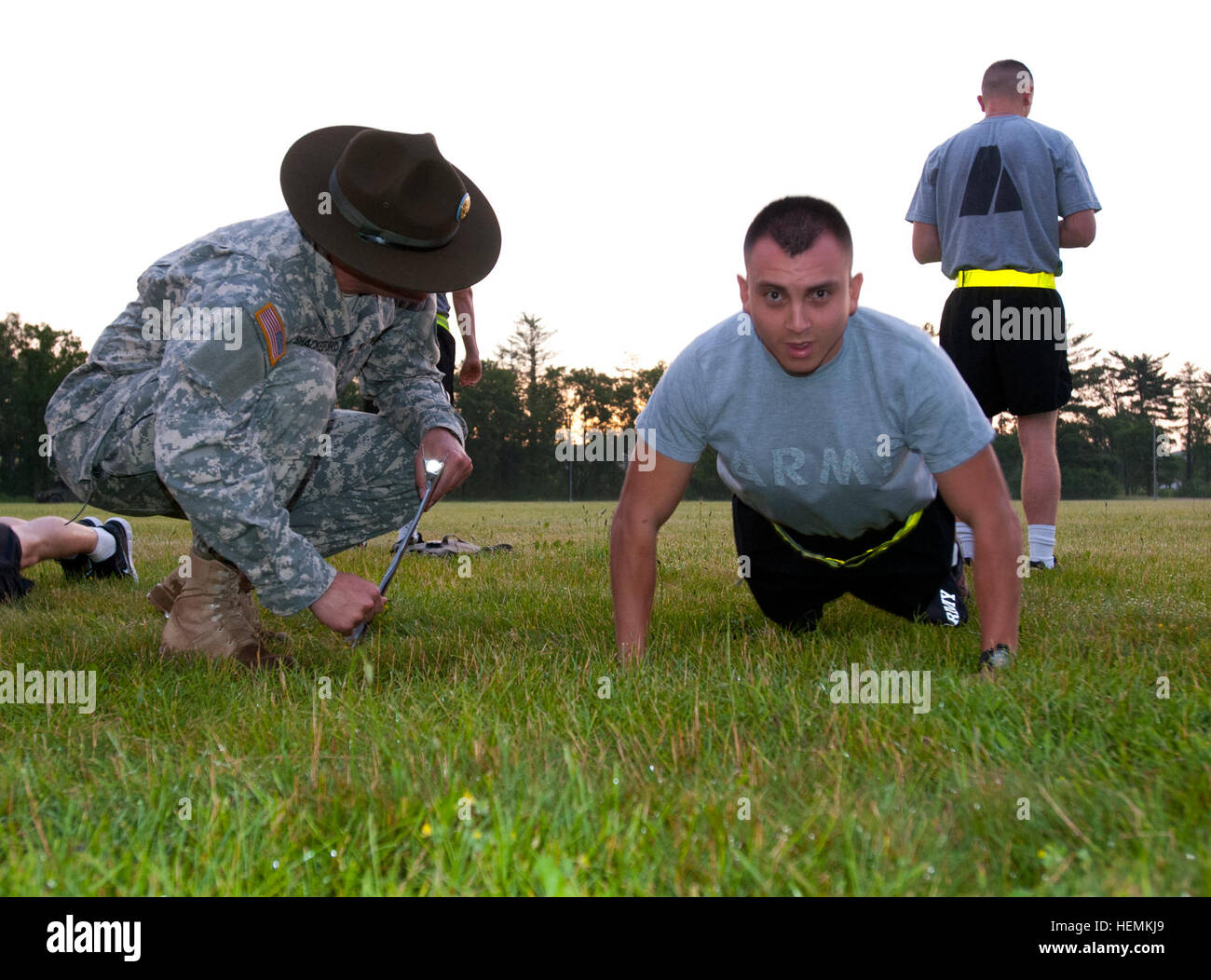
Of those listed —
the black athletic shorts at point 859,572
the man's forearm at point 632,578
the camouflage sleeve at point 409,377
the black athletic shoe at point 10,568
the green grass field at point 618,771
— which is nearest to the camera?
the green grass field at point 618,771

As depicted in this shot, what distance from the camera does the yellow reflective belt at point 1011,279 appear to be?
5.36m

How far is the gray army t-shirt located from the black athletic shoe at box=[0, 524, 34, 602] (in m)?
3.65

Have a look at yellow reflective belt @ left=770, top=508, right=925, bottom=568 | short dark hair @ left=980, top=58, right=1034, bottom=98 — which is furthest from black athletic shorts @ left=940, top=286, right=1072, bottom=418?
yellow reflective belt @ left=770, top=508, right=925, bottom=568

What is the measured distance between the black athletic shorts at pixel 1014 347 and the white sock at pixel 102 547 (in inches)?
207

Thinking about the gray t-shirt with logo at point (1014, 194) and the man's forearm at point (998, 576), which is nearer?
the man's forearm at point (998, 576)

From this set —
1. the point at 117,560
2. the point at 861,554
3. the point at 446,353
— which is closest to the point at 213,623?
the point at 861,554

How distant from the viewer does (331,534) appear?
3988 mm

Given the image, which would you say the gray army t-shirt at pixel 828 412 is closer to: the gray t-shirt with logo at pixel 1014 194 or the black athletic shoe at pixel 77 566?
the gray t-shirt with logo at pixel 1014 194

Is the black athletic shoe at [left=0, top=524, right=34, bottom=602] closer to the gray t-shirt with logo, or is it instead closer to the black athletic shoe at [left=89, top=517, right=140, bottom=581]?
the black athletic shoe at [left=89, top=517, right=140, bottom=581]

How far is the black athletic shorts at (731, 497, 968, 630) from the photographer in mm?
3803

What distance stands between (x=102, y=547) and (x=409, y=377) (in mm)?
2808

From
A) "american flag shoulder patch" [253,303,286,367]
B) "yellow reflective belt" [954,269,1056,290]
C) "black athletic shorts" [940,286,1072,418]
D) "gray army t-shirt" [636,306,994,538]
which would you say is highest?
"yellow reflective belt" [954,269,1056,290]

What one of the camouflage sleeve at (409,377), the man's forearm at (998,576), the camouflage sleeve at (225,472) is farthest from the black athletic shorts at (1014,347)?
the camouflage sleeve at (225,472)
